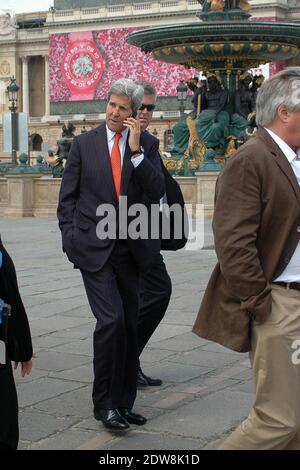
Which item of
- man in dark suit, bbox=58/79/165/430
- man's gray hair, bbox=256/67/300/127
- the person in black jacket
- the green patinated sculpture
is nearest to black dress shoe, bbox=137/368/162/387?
man in dark suit, bbox=58/79/165/430

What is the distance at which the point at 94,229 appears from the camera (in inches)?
185

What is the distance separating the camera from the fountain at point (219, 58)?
70.0 feet

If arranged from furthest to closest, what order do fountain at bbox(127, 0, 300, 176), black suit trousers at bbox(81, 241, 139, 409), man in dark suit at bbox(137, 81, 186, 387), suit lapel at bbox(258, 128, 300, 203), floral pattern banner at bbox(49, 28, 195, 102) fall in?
floral pattern banner at bbox(49, 28, 195, 102) < fountain at bbox(127, 0, 300, 176) < man in dark suit at bbox(137, 81, 186, 387) < black suit trousers at bbox(81, 241, 139, 409) < suit lapel at bbox(258, 128, 300, 203)

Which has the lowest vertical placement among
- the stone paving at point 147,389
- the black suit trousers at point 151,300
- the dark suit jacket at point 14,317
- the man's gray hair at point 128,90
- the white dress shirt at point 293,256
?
the stone paving at point 147,389

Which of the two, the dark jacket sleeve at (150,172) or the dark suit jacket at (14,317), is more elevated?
the dark jacket sleeve at (150,172)

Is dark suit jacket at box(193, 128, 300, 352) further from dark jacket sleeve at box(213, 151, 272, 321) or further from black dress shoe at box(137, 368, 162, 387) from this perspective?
black dress shoe at box(137, 368, 162, 387)

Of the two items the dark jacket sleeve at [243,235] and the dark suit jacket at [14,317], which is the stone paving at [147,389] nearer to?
the dark suit jacket at [14,317]

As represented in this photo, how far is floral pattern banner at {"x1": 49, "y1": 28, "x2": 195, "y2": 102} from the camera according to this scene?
240ft

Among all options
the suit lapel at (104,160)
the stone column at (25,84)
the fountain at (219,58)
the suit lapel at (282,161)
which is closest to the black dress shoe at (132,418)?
the suit lapel at (104,160)

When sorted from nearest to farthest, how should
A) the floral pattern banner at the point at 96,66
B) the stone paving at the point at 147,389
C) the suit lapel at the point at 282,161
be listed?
the suit lapel at the point at 282,161 → the stone paving at the point at 147,389 → the floral pattern banner at the point at 96,66

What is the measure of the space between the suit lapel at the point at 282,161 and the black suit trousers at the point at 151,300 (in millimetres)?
2072

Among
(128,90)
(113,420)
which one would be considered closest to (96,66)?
(128,90)
